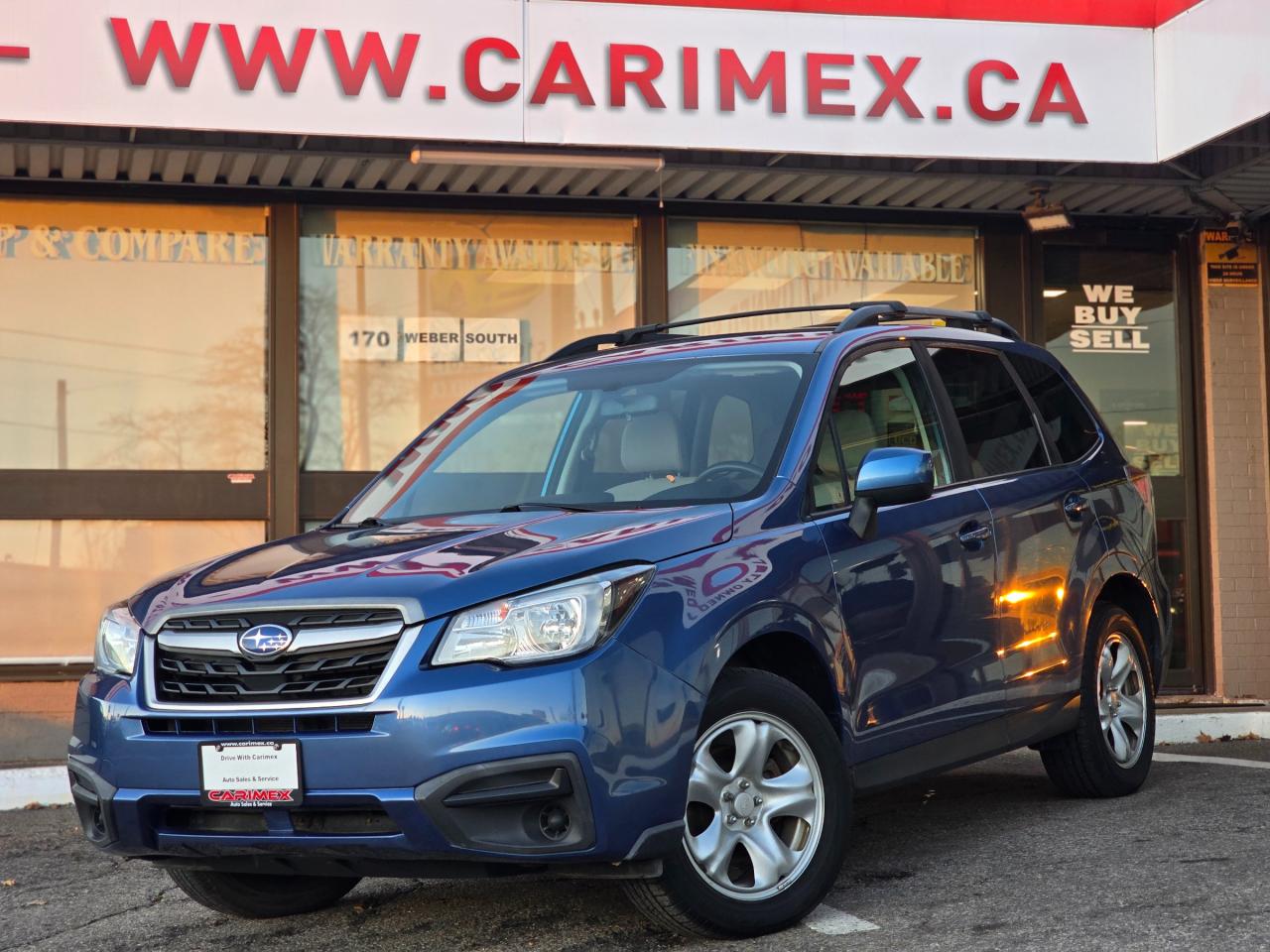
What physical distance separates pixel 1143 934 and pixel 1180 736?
5.25 m

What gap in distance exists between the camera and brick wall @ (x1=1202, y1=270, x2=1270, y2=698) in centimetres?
1182

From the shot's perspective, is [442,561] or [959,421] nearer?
[442,561]

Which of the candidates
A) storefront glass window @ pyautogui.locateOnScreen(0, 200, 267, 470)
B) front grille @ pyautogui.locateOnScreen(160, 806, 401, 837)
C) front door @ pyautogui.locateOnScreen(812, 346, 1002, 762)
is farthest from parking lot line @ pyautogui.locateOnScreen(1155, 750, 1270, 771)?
storefront glass window @ pyautogui.locateOnScreen(0, 200, 267, 470)

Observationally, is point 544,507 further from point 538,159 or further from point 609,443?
point 538,159

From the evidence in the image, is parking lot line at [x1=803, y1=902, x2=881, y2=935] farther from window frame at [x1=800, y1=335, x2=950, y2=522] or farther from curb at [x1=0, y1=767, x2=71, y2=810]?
curb at [x1=0, y1=767, x2=71, y2=810]

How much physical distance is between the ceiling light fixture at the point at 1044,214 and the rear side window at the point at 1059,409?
432 centimetres

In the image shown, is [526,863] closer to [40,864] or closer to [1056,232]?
[40,864]

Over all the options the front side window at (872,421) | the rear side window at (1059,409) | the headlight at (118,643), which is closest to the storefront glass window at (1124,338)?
the rear side window at (1059,409)

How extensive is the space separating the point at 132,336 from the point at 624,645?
7.43 meters

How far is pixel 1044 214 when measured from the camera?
36.2ft

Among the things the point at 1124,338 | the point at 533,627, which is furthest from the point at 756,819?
the point at 1124,338

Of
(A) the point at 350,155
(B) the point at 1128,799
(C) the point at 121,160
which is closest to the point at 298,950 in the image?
(B) the point at 1128,799

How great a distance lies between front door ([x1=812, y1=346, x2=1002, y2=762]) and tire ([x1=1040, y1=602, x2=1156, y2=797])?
91cm

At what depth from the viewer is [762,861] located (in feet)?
14.4
